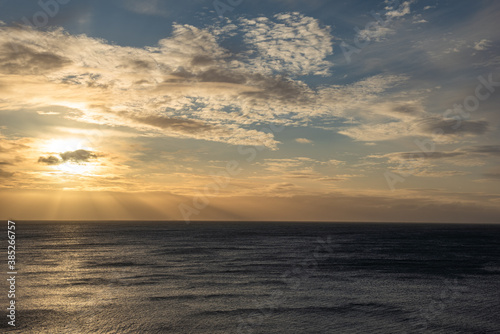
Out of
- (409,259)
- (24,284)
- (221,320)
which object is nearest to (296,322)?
(221,320)

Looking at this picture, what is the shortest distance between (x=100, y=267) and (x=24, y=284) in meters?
16.0

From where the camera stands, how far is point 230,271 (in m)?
54.4

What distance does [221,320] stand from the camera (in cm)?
3005

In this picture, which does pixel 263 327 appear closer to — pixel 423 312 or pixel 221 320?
pixel 221 320

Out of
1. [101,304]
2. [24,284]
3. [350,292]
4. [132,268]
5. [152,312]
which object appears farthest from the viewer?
[132,268]

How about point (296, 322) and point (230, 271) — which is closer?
point (296, 322)

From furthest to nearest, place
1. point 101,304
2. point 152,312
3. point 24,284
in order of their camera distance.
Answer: point 24,284 → point 101,304 → point 152,312

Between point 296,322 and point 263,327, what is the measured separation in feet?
9.63

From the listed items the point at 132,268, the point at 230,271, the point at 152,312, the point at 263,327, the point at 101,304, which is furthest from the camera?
the point at 132,268

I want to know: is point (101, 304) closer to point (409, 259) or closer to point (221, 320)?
point (221, 320)

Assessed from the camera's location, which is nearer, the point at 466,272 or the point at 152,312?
the point at 152,312

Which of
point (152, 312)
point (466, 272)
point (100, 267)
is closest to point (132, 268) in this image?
point (100, 267)

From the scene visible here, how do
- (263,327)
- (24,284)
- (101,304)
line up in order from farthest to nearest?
(24,284)
(101,304)
(263,327)

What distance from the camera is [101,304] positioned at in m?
34.9
